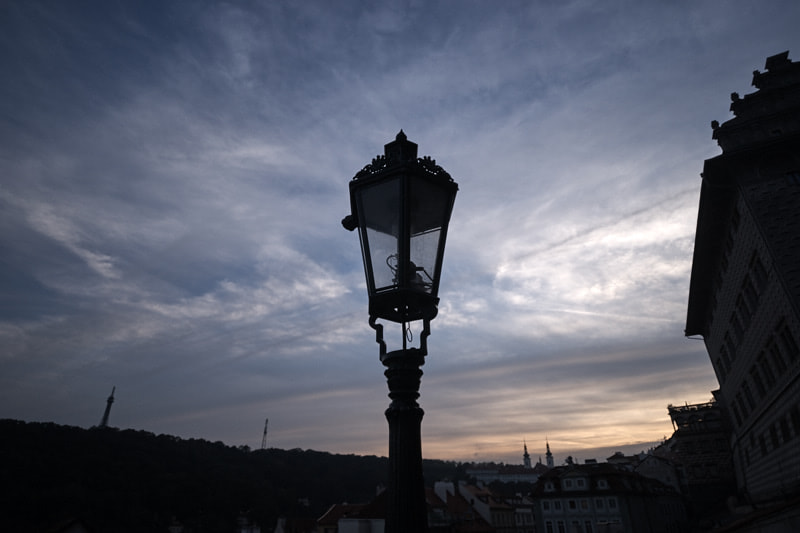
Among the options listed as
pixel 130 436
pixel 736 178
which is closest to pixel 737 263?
pixel 736 178

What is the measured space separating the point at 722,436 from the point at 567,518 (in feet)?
59.8

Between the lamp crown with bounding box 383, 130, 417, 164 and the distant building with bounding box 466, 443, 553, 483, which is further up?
the distant building with bounding box 466, 443, 553, 483

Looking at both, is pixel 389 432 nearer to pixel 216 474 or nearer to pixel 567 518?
pixel 567 518

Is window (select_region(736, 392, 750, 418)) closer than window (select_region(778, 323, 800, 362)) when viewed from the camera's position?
No

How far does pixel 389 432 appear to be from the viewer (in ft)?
11.0

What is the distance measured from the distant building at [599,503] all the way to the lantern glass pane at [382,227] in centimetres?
5012

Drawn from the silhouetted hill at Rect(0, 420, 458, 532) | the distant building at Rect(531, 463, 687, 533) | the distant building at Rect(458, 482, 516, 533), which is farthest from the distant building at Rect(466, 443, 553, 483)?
the distant building at Rect(531, 463, 687, 533)

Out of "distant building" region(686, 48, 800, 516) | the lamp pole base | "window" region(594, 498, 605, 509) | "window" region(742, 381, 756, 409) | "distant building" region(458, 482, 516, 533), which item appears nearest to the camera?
the lamp pole base

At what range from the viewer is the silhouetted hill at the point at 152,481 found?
77562mm

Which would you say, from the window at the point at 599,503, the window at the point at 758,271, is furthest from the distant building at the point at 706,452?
the window at the point at 758,271

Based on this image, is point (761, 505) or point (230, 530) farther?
point (230, 530)

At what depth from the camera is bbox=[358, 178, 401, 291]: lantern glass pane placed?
3900 mm

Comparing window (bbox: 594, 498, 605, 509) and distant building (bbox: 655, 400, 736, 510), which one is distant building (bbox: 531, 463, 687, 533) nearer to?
window (bbox: 594, 498, 605, 509)

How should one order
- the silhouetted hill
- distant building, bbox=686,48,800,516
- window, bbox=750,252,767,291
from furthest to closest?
the silhouetted hill < window, bbox=750,252,767,291 < distant building, bbox=686,48,800,516
